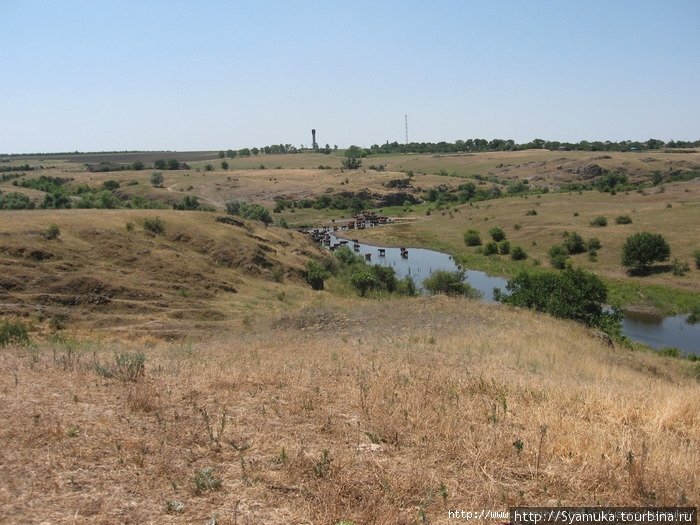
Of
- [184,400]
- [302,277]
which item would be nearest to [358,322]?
[184,400]

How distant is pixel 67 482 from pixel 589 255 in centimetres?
5473

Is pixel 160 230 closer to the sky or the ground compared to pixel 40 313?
closer to the sky

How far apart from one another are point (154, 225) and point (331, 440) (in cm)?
3454

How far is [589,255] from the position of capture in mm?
53875

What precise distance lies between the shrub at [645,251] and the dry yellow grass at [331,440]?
4115 centimetres

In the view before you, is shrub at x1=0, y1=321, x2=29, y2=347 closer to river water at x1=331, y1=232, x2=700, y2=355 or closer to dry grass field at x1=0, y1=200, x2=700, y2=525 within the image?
dry grass field at x1=0, y1=200, x2=700, y2=525

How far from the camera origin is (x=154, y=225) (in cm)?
3844

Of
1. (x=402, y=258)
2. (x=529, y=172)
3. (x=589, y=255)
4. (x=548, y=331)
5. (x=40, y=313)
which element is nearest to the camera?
(x=548, y=331)

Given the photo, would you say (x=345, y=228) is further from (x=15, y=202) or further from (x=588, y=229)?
(x=15, y=202)

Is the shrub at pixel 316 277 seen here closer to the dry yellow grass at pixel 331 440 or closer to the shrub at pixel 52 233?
the shrub at pixel 52 233

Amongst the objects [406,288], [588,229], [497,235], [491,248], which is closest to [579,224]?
[588,229]

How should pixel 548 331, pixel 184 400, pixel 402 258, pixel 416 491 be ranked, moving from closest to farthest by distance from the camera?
pixel 416 491 < pixel 184 400 < pixel 548 331 < pixel 402 258

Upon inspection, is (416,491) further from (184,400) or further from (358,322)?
(358,322)

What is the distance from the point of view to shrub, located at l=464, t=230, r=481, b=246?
66.9 metres
